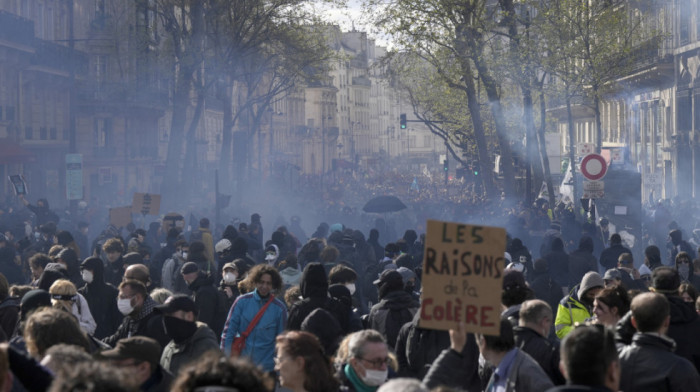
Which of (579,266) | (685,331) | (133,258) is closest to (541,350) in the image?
(685,331)

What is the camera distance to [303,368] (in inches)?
215

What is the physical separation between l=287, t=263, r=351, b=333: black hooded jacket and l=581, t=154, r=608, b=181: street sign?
43.9 feet

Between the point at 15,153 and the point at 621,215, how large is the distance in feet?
69.5

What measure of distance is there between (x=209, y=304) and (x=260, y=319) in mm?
1494

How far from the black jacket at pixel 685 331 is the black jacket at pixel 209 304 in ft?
14.0

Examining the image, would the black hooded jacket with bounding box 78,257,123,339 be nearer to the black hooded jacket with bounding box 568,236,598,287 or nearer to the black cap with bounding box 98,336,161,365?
the black cap with bounding box 98,336,161,365

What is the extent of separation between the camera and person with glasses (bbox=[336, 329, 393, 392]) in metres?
5.75

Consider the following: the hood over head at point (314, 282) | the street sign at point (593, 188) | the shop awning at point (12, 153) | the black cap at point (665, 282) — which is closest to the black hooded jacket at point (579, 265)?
the hood over head at point (314, 282)

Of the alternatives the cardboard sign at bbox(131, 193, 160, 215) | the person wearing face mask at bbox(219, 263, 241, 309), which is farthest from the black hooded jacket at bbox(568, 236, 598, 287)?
the cardboard sign at bbox(131, 193, 160, 215)

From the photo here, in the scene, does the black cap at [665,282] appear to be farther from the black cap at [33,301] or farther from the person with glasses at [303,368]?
the black cap at [33,301]

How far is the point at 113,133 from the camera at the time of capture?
53.0m

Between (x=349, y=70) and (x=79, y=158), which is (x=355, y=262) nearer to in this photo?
(x=79, y=158)

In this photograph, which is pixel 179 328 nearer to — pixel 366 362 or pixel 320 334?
pixel 320 334

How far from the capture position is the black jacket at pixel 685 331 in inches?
290
